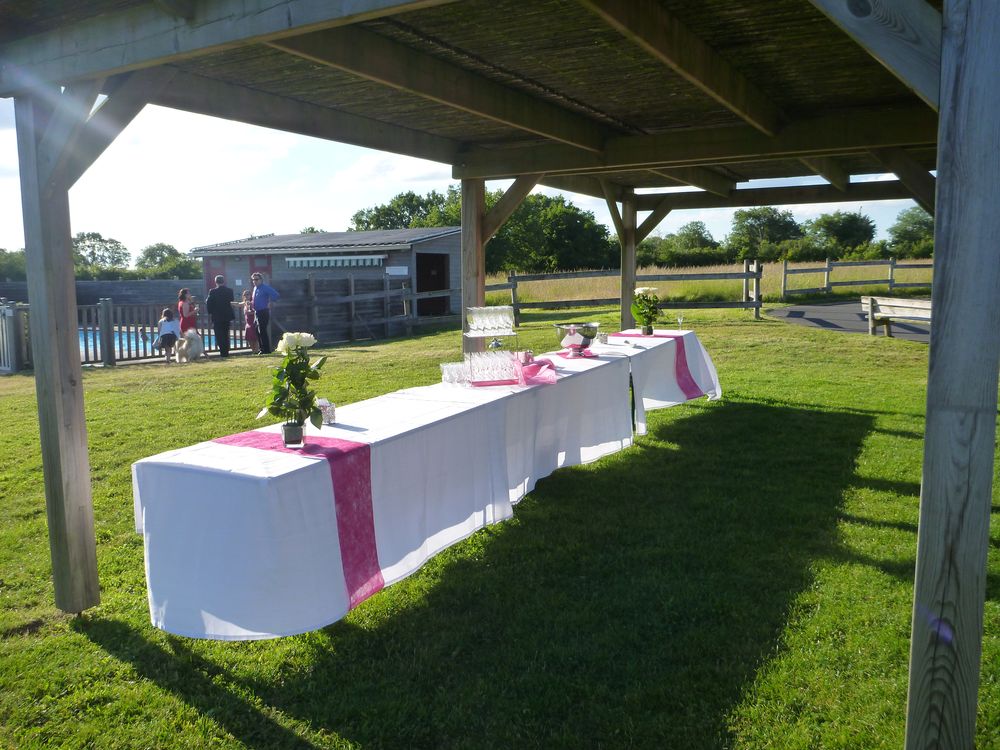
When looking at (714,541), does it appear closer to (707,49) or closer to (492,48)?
(707,49)

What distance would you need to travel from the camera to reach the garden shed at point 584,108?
2.02 meters

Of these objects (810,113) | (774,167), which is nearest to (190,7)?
(810,113)

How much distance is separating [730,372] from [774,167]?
3163mm

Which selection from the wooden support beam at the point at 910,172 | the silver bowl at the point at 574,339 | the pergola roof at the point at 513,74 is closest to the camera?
the pergola roof at the point at 513,74

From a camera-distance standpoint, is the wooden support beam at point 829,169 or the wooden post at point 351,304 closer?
the wooden support beam at point 829,169

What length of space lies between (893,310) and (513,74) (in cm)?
1207

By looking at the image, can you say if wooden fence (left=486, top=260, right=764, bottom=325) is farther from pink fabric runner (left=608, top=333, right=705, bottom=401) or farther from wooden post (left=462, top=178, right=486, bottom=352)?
wooden post (left=462, top=178, right=486, bottom=352)

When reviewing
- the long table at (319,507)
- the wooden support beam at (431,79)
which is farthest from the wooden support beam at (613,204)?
the long table at (319,507)

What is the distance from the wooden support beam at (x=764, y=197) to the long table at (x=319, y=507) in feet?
20.9

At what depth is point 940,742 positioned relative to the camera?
2158 mm

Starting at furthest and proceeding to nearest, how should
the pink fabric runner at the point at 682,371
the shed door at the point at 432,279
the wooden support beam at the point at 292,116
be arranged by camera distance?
1. the shed door at the point at 432,279
2. the pink fabric runner at the point at 682,371
3. the wooden support beam at the point at 292,116

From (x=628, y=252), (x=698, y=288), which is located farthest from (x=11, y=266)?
(x=628, y=252)

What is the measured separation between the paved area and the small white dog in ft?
39.6

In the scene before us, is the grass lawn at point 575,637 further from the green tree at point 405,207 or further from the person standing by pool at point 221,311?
the green tree at point 405,207
